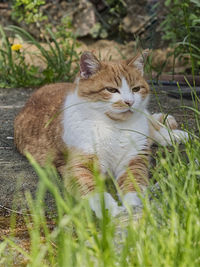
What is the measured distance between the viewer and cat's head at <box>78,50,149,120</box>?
2.96 meters

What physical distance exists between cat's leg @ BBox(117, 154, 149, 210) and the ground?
395 mm

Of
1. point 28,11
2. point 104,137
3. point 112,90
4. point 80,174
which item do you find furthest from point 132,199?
point 28,11

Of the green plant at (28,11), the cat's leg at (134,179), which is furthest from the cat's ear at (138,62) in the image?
the green plant at (28,11)

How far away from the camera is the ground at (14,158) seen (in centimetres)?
267

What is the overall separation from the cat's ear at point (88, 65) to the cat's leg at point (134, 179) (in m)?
0.63

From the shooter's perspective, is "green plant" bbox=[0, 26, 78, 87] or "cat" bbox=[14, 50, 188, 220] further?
"green plant" bbox=[0, 26, 78, 87]

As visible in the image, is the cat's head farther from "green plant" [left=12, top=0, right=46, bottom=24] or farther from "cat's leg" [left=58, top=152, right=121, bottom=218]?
"green plant" [left=12, top=0, right=46, bottom=24]

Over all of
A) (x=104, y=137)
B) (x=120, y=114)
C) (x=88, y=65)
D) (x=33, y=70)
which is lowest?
(x=33, y=70)

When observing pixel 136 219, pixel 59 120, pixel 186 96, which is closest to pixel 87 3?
pixel 186 96

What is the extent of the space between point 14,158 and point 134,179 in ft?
3.66

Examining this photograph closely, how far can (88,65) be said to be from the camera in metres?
3.06

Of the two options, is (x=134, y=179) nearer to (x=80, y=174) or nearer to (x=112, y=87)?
(x=80, y=174)

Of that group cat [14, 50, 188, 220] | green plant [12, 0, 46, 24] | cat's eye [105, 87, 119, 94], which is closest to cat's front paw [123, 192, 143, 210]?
cat [14, 50, 188, 220]

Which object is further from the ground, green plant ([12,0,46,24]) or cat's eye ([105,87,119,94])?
cat's eye ([105,87,119,94])
